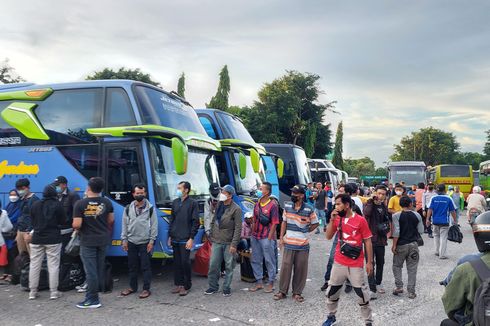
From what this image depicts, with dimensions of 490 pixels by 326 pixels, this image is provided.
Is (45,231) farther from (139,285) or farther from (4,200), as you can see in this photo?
(4,200)

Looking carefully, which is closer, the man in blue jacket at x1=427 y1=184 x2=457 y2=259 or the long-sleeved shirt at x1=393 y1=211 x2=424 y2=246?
the long-sleeved shirt at x1=393 y1=211 x2=424 y2=246

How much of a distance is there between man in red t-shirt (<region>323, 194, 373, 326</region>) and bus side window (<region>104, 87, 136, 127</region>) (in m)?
4.38

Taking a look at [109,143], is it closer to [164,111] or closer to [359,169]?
[164,111]

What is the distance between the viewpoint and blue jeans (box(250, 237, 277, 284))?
7070mm

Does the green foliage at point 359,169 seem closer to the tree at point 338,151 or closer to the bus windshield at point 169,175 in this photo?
the tree at point 338,151

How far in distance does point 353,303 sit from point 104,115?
5.63m

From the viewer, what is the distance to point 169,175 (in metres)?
7.62

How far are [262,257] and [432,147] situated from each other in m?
78.1

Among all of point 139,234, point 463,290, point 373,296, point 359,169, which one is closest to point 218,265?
point 139,234

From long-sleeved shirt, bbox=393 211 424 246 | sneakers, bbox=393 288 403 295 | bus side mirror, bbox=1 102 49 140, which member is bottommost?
A: sneakers, bbox=393 288 403 295

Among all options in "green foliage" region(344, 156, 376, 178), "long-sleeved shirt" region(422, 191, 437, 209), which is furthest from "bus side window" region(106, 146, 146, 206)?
"green foliage" region(344, 156, 376, 178)

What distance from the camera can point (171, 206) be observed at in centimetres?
718

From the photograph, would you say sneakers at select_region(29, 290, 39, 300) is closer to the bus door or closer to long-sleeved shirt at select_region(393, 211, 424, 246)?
the bus door

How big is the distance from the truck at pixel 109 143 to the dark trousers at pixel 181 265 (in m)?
0.41
